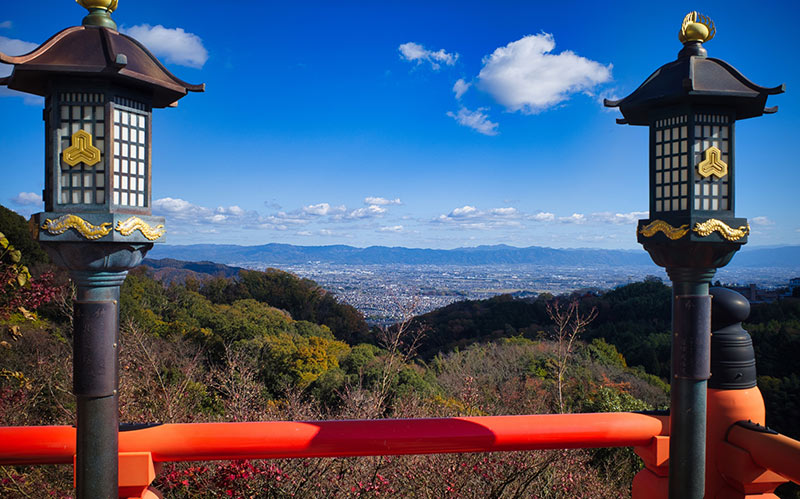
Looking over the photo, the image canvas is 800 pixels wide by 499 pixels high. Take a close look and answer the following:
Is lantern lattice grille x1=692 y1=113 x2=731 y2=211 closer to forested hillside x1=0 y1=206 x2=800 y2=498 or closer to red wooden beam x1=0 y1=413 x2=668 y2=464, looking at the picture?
red wooden beam x1=0 y1=413 x2=668 y2=464

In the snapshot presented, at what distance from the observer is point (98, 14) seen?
73.5 inches

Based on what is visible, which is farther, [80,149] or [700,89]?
[700,89]

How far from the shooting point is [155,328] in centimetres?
1334

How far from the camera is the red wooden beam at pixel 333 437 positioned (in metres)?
1.97

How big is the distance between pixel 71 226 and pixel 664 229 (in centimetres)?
230

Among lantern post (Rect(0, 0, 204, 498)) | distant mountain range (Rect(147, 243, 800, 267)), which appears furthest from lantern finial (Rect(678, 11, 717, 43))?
distant mountain range (Rect(147, 243, 800, 267))

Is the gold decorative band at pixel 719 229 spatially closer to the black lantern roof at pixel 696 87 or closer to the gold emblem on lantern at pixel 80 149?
the black lantern roof at pixel 696 87

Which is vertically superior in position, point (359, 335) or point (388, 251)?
point (388, 251)

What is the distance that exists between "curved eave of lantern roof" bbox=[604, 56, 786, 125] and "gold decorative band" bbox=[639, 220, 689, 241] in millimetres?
504

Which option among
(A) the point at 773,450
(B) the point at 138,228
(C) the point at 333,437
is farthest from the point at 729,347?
(B) the point at 138,228

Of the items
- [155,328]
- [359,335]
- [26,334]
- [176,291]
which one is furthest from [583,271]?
[26,334]

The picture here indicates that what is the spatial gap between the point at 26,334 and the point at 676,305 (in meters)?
11.1

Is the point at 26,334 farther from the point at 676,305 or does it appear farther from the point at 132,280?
the point at 676,305

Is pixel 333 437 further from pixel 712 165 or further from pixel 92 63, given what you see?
pixel 712 165
